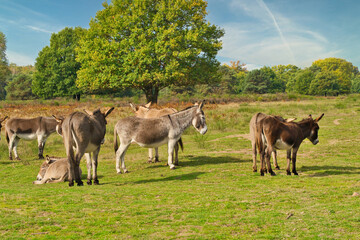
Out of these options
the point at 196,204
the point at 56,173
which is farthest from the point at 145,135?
the point at 196,204

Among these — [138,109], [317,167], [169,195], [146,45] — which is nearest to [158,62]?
[146,45]

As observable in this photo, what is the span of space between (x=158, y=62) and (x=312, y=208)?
32.2 meters

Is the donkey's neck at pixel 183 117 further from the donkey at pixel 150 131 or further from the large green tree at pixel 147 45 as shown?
the large green tree at pixel 147 45

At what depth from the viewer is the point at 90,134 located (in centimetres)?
1003

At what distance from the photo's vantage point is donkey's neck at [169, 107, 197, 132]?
44.6 feet

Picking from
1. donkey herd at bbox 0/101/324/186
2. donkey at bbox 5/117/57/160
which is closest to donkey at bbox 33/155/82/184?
donkey herd at bbox 0/101/324/186

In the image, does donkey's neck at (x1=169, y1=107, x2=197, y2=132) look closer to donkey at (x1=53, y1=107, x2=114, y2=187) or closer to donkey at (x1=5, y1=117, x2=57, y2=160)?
donkey at (x1=53, y1=107, x2=114, y2=187)

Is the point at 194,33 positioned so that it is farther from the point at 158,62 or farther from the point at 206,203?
the point at 206,203

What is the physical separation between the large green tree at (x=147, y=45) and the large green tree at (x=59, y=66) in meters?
23.3

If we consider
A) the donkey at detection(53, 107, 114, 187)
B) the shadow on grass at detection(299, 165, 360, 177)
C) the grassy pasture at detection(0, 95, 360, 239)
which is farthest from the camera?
the shadow on grass at detection(299, 165, 360, 177)

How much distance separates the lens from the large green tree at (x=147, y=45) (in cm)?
3566

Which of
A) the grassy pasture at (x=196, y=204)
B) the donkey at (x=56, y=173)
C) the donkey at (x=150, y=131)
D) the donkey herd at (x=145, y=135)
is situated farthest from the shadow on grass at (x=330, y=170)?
the donkey at (x=56, y=173)

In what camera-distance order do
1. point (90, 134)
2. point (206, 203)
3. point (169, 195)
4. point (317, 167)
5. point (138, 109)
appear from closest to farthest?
point (206, 203)
point (169, 195)
point (90, 134)
point (317, 167)
point (138, 109)

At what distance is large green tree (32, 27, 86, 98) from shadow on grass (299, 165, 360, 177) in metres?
54.6
